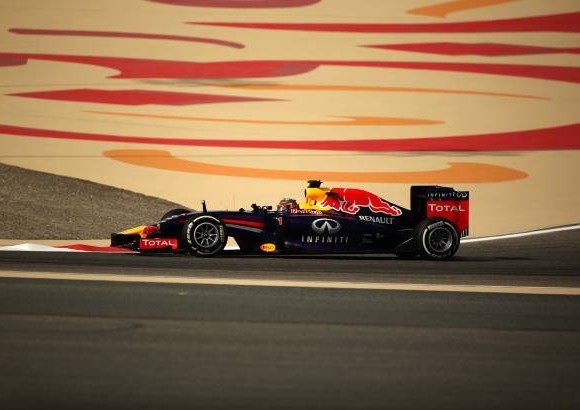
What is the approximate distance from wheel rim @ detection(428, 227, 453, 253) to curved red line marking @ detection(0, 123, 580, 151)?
15165mm

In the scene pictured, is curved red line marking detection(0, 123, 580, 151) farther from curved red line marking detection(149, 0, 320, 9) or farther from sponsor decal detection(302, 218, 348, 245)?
sponsor decal detection(302, 218, 348, 245)

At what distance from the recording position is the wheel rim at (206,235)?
15.3 metres

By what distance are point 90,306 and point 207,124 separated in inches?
943

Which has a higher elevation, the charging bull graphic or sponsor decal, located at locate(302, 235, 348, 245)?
the charging bull graphic

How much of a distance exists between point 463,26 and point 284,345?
3234 cm

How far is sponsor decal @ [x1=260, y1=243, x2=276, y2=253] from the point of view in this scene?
51.3 ft

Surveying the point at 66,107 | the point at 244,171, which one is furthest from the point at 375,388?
the point at 66,107

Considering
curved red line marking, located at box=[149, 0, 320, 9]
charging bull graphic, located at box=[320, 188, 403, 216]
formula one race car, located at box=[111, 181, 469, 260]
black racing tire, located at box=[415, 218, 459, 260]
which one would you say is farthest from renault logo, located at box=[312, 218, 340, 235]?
curved red line marking, located at box=[149, 0, 320, 9]

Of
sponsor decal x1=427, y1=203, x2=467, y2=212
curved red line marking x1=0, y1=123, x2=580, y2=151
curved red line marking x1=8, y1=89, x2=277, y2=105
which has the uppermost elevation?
curved red line marking x1=8, y1=89, x2=277, y2=105

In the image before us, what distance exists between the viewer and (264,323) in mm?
8156

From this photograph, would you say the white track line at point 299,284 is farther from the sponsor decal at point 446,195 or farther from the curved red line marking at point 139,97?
the curved red line marking at point 139,97

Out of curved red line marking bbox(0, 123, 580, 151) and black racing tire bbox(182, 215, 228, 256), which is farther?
curved red line marking bbox(0, 123, 580, 151)

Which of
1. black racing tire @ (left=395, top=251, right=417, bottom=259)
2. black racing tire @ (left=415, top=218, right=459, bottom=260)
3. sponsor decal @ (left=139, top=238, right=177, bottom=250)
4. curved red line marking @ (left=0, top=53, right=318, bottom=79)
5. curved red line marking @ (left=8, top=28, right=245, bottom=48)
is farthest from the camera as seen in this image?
curved red line marking @ (left=8, top=28, right=245, bottom=48)

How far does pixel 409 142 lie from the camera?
3147 cm
